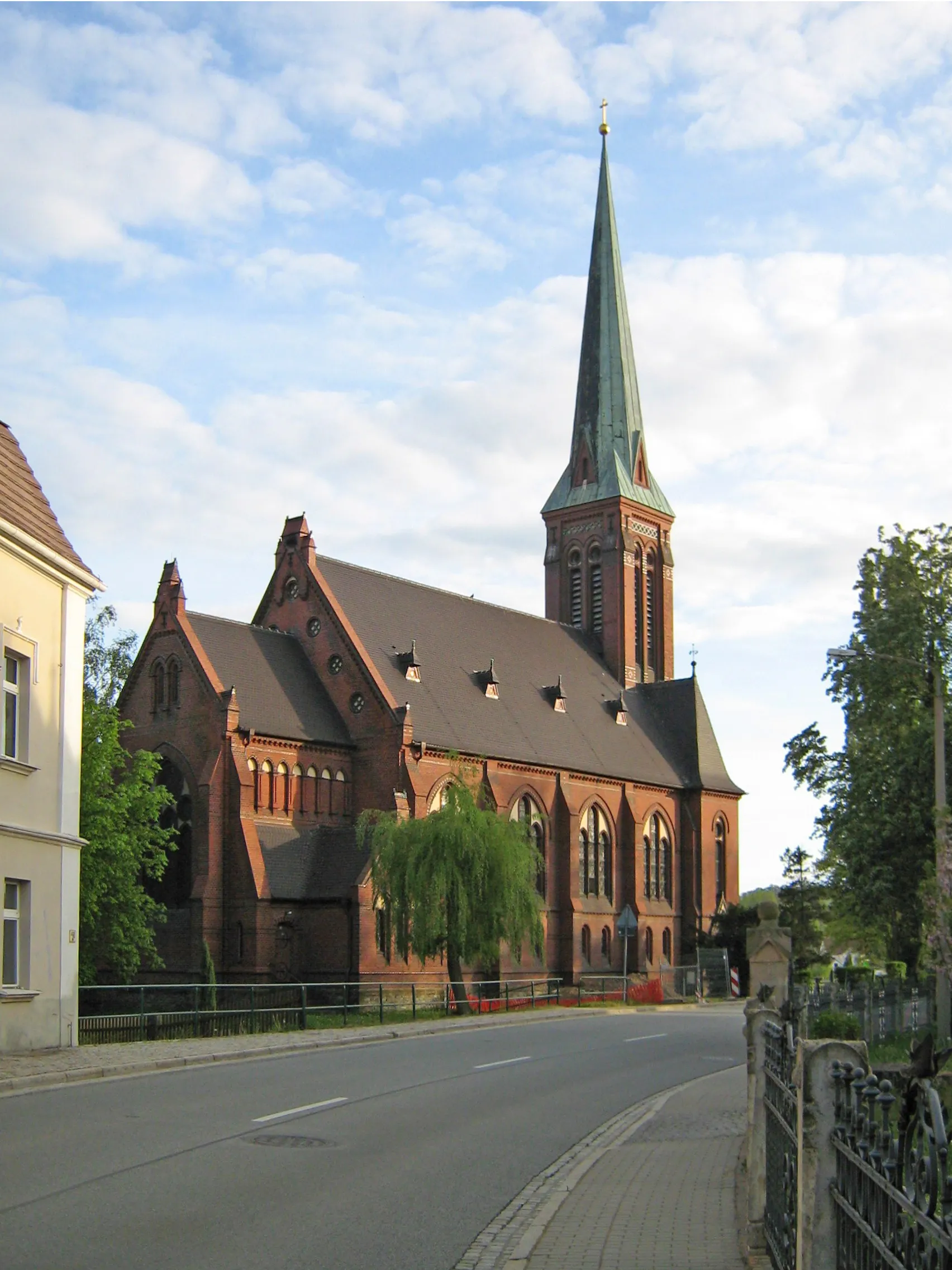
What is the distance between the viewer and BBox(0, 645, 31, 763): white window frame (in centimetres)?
2147

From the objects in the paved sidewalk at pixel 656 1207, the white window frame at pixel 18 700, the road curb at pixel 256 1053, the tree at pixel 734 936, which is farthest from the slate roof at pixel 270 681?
the paved sidewalk at pixel 656 1207

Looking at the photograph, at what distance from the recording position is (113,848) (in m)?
36.6

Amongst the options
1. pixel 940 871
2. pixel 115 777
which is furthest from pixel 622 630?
pixel 940 871

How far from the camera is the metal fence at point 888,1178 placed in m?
3.31

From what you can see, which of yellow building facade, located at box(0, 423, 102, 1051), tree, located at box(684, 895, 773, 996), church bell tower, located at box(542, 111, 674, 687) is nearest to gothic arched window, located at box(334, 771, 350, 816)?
tree, located at box(684, 895, 773, 996)

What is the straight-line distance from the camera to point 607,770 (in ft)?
185

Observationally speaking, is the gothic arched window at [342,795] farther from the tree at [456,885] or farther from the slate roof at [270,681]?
the tree at [456,885]

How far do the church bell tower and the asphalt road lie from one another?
43.2 meters

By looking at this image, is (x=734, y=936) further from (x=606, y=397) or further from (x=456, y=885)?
(x=606, y=397)

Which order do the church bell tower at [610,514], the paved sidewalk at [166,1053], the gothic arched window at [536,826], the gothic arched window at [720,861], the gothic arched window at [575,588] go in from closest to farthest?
the paved sidewalk at [166,1053]
the gothic arched window at [536,826]
the gothic arched window at [720,861]
the church bell tower at [610,514]
the gothic arched window at [575,588]

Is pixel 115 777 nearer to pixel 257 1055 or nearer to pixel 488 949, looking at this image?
pixel 488 949

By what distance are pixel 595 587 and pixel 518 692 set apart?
11.5 m

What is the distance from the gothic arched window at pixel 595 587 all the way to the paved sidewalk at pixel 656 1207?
49.3 metres

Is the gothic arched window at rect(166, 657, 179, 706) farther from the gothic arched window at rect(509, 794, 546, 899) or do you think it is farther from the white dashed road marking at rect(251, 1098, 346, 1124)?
the white dashed road marking at rect(251, 1098, 346, 1124)
